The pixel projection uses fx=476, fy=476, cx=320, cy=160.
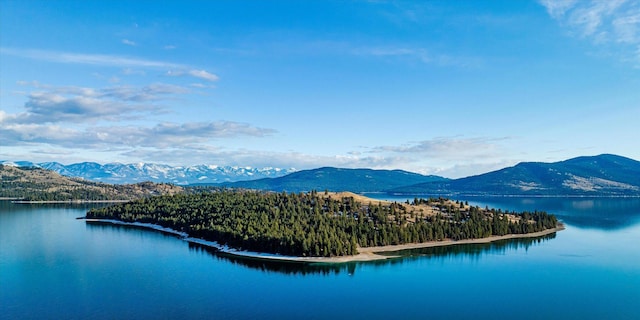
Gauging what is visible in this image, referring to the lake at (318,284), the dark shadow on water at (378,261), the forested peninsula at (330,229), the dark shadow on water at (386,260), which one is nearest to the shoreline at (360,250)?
the forested peninsula at (330,229)

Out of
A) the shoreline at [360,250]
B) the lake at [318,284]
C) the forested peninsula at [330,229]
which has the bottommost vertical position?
the lake at [318,284]

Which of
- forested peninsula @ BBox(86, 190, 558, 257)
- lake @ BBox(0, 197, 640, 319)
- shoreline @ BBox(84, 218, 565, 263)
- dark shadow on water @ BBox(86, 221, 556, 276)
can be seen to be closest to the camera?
lake @ BBox(0, 197, 640, 319)

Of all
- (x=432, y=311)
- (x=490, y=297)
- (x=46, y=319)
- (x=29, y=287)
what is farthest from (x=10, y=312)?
(x=490, y=297)

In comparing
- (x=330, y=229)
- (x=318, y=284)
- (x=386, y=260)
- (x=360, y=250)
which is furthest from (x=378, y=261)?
(x=318, y=284)

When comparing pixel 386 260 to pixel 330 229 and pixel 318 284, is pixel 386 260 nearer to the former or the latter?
pixel 330 229

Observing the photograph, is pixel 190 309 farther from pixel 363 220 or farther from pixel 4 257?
pixel 363 220

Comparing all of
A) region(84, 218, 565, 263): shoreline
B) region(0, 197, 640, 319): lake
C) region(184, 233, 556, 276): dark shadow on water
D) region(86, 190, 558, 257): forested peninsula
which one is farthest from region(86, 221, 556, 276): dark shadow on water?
region(86, 190, 558, 257): forested peninsula

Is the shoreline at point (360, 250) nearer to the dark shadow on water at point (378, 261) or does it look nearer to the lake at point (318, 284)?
the dark shadow on water at point (378, 261)

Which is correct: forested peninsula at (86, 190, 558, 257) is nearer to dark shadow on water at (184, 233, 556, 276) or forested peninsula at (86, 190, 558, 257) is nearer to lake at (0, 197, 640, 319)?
dark shadow on water at (184, 233, 556, 276)
